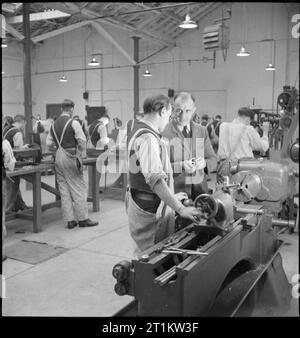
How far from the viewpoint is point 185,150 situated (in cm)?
231

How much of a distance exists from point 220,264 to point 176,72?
10082mm

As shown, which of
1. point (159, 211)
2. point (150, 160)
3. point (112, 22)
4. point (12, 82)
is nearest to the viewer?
point (150, 160)

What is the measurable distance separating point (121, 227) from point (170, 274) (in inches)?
110

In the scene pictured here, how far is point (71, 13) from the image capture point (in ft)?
22.0

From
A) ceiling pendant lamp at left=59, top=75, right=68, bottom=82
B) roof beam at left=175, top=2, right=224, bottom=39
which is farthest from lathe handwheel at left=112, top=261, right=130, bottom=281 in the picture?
ceiling pendant lamp at left=59, top=75, right=68, bottom=82

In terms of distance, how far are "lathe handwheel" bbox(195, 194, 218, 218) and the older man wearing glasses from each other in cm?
80

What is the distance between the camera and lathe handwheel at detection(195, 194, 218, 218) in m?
1.37

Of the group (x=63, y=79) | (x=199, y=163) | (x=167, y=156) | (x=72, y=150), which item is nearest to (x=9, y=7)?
(x=63, y=79)

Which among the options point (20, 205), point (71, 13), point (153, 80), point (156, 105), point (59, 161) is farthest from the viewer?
point (153, 80)

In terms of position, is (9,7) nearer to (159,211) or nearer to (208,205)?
(159,211)

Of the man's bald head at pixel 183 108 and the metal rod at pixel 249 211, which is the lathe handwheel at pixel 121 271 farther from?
the man's bald head at pixel 183 108

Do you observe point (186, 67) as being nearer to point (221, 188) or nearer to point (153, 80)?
point (153, 80)

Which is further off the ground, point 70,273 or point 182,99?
point 182,99

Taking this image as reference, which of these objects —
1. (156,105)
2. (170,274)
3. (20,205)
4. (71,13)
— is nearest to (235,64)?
(71,13)
